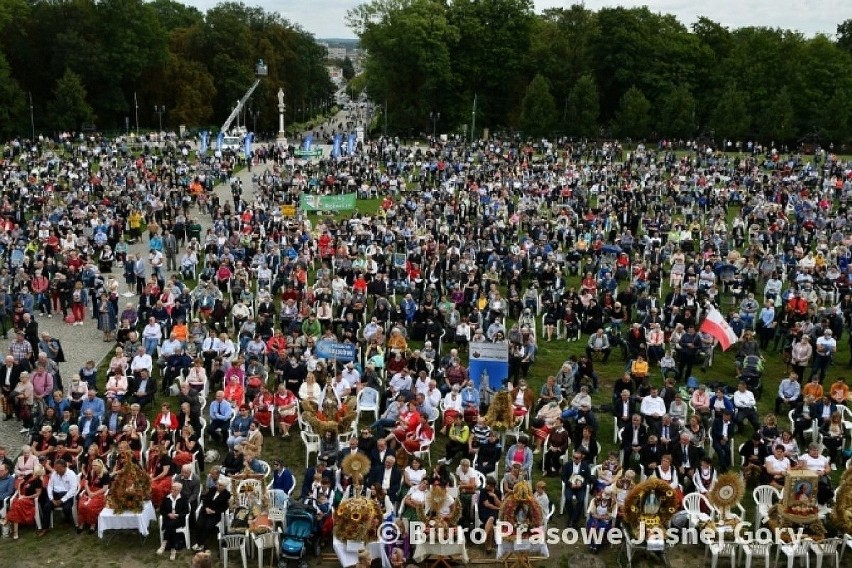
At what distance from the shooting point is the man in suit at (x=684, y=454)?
35.0 ft

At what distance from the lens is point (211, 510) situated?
9492 millimetres

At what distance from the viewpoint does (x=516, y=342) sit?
48.9ft

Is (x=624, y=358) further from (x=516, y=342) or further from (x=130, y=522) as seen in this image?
(x=130, y=522)

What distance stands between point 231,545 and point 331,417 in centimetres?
297

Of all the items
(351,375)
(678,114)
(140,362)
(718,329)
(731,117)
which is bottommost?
(351,375)

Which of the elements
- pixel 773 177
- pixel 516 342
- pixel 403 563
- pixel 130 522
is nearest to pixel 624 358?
pixel 516 342

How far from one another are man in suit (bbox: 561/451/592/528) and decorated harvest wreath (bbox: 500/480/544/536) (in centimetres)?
106

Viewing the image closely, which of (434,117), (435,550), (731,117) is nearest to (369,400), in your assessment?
(435,550)

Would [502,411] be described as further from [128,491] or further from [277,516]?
[128,491]

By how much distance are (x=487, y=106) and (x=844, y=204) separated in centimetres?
4321

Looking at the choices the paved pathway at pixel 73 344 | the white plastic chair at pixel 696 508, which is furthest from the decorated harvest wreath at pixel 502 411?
the paved pathway at pixel 73 344

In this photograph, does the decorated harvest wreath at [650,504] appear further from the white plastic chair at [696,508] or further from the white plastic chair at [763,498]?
the white plastic chair at [763,498]

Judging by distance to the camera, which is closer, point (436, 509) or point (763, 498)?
point (436, 509)

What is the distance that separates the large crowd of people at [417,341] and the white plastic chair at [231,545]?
0.46m
